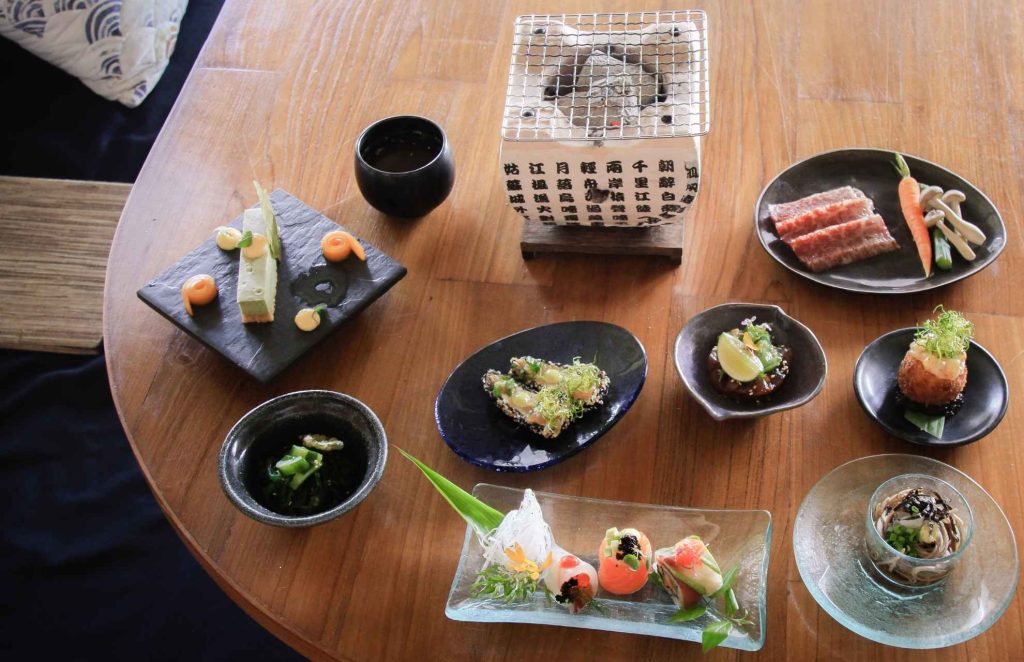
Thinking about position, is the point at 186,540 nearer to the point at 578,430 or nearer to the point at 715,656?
the point at 578,430

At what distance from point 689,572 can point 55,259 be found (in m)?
2.08

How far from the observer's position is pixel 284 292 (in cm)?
164

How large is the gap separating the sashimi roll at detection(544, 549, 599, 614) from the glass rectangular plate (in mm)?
16

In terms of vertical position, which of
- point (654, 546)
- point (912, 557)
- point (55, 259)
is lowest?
point (55, 259)

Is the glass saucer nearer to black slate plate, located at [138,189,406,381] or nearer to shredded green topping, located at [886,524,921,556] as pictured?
shredded green topping, located at [886,524,921,556]

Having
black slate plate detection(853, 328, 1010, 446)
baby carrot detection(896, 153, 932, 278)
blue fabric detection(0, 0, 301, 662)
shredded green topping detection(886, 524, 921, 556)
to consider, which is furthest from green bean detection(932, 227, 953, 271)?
blue fabric detection(0, 0, 301, 662)

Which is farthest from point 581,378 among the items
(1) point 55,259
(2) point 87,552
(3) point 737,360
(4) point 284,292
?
(1) point 55,259

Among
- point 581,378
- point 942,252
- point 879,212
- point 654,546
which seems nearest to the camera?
point 654,546

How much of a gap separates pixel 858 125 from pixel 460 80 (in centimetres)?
84

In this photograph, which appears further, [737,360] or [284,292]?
[284,292]

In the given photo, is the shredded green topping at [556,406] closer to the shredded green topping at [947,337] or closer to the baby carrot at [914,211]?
the shredded green topping at [947,337]

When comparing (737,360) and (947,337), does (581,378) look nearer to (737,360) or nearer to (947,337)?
(737,360)

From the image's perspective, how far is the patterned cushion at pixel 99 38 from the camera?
274 cm

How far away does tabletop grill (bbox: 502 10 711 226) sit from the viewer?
1.48 meters
